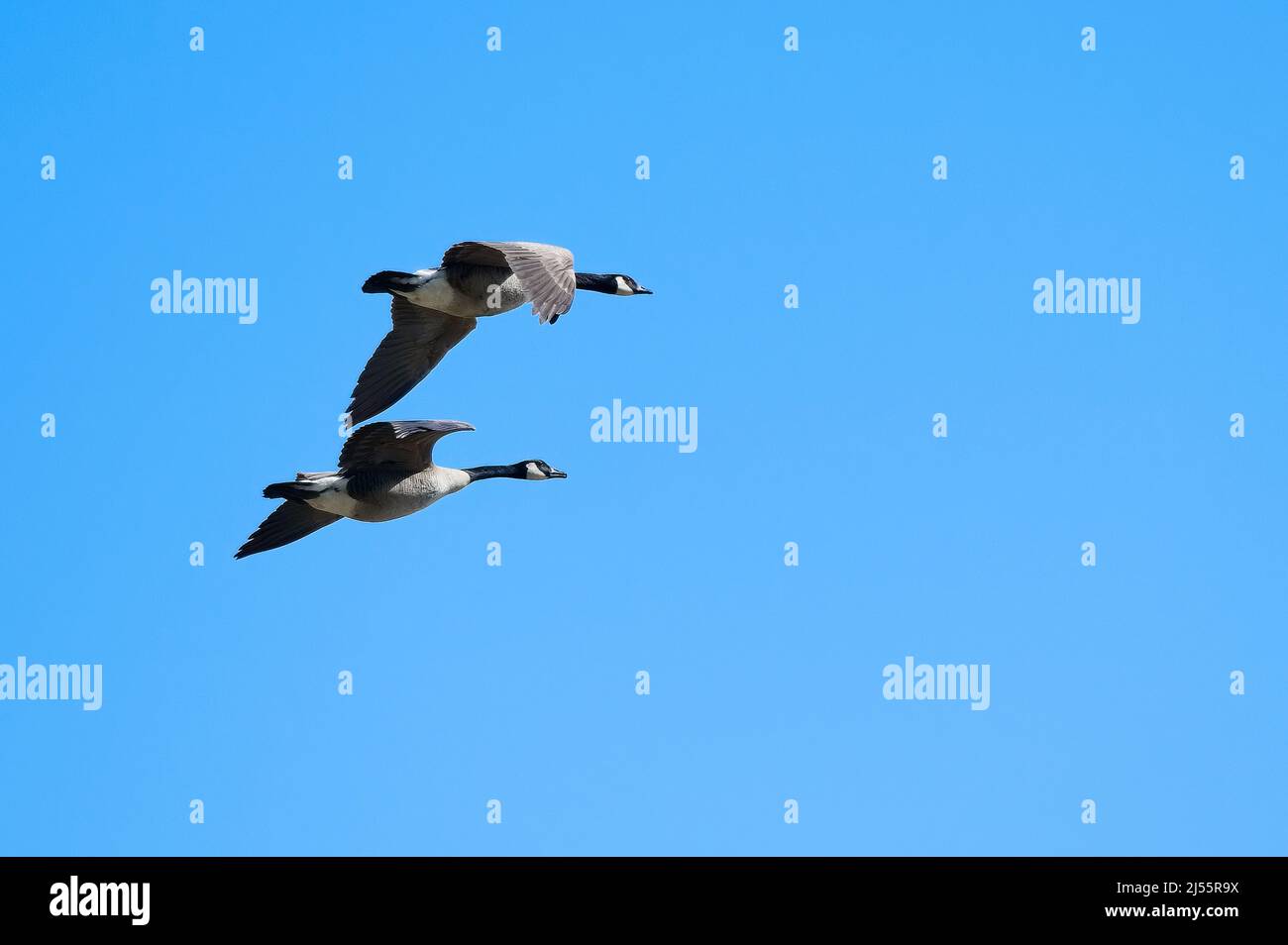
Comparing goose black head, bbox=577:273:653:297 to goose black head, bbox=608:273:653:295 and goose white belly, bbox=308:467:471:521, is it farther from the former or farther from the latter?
goose white belly, bbox=308:467:471:521

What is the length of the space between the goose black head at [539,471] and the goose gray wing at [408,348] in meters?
1.41

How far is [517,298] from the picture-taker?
1661 cm

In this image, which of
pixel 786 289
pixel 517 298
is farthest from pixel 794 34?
pixel 517 298

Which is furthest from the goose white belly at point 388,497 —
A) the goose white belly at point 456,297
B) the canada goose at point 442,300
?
the goose white belly at point 456,297

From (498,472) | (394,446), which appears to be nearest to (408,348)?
(498,472)

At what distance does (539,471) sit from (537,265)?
11.6 feet

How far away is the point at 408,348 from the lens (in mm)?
17094

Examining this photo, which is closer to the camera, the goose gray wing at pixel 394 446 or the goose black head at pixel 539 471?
the goose gray wing at pixel 394 446

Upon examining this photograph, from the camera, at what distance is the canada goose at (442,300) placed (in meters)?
15.0

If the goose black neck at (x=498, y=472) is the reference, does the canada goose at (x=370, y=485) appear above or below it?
below

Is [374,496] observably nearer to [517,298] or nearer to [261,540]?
[261,540]

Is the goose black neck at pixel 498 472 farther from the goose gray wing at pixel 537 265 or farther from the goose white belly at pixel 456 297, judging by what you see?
the goose gray wing at pixel 537 265

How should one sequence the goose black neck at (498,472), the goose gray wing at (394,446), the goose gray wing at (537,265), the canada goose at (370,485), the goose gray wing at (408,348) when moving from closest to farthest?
the goose gray wing at (537,265), the goose gray wing at (394,446), the canada goose at (370,485), the goose gray wing at (408,348), the goose black neck at (498,472)

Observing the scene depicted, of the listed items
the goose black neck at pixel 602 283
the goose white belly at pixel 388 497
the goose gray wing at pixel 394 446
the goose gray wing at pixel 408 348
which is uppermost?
the goose black neck at pixel 602 283
